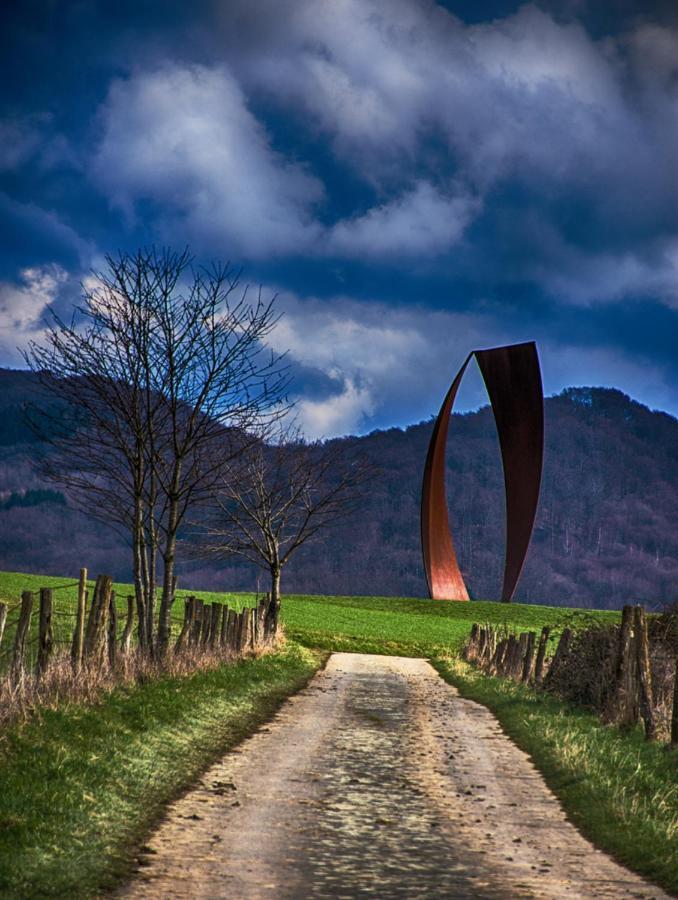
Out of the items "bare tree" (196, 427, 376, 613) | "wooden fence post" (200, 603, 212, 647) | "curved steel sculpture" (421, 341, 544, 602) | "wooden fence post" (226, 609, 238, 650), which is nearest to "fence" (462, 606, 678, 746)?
"wooden fence post" (226, 609, 238, 650)

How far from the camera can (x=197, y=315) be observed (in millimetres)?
19922

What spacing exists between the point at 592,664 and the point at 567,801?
9.19 metres

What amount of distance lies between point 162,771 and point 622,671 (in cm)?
917

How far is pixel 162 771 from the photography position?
32.4 feet

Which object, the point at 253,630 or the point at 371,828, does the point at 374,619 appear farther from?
the point at 371,828

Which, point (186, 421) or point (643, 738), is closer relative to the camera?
point (643, 738)

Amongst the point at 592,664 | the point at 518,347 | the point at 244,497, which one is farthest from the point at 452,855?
the point at 518,347

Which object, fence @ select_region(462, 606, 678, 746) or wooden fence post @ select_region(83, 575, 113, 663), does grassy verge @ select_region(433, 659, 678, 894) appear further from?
wooden fence post @ select_region(83, 575, 113, 663)

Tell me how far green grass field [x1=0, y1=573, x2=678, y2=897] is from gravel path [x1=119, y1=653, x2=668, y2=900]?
29 cm

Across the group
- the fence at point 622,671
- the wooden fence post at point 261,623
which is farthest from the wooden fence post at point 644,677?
the wooden fence post at point 261,623

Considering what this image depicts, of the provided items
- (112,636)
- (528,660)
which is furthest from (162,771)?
(528,660)

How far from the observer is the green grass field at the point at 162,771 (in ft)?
22.8

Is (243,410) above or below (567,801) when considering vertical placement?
above

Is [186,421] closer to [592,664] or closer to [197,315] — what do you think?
[197,315]
